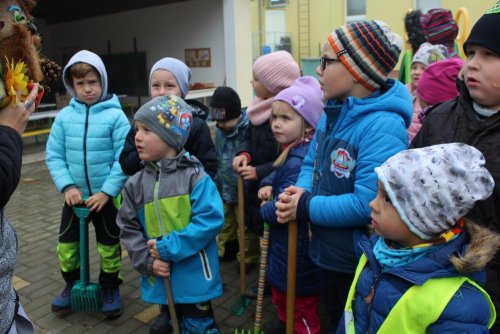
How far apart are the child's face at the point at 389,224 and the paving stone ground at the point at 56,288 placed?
1835 millimetres

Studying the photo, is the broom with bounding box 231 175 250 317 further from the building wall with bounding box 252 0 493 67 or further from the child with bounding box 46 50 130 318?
the building wall with bounding box 252 0 493 67

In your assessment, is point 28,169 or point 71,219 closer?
point 71,219

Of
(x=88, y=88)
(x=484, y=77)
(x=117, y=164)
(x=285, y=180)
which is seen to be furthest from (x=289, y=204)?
(x=88, y=88)

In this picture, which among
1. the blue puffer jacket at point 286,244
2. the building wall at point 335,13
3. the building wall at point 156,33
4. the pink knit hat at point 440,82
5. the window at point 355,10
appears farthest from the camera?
the window at point 355,10

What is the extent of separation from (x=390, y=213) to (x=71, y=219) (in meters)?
2.59

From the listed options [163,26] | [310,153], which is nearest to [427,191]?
[310,153]

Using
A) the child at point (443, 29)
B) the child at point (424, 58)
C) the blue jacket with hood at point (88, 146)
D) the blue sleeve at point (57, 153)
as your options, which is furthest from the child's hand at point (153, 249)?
the child at point (443, 29)

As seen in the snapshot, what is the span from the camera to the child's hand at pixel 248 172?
10.3 ft

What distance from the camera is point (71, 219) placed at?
3291mm

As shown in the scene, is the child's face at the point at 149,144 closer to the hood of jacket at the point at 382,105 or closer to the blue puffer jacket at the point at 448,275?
the hood of jacket at the point at 382,105

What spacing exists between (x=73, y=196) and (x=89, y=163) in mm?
269

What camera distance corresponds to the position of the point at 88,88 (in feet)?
10.6

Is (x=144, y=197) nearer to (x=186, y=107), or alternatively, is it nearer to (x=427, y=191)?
(x=186, y=107)

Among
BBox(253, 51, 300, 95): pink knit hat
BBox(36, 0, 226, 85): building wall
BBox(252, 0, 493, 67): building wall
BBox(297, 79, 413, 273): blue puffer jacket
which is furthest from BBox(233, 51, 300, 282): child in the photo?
BBox(252, 0, 493, 67): building wall
